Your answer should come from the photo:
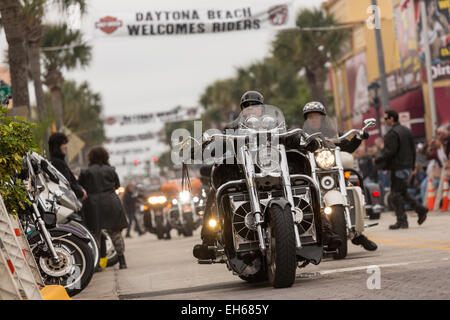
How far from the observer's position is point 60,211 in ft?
35.3

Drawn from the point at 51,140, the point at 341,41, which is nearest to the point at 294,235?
the point at 51,140

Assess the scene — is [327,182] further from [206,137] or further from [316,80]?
[316,80]

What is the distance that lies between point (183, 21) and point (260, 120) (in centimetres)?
1879

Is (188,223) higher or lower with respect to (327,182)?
lower

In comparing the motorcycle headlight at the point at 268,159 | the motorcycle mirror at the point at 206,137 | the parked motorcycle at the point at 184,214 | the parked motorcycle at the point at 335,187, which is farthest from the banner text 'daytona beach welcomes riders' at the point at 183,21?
the motorcycle headlight at the point at 268,159

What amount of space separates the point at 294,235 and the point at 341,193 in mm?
3020

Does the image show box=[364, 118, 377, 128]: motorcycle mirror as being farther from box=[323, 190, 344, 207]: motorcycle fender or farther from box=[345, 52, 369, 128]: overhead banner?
box=[345, 52, 369, 128]: overhead banner

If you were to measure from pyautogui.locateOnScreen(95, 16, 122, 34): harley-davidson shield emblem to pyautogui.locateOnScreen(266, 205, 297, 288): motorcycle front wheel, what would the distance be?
65.0ft

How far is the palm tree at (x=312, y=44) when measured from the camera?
47156 mm

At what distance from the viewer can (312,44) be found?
47.8 meters

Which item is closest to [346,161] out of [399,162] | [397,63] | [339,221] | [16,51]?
[339,221]

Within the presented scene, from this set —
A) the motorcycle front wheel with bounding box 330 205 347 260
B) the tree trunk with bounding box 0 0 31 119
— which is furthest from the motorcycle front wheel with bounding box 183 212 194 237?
the motorcycle front wheel with bounding box 330 205 347 260

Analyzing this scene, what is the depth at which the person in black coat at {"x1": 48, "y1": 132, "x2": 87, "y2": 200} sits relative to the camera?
43.5 ft

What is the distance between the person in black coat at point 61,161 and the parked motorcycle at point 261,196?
14.9 feet
